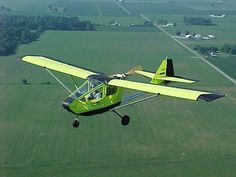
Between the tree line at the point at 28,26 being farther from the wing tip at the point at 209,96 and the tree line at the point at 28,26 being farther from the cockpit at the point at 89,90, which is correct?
the wing tip at the point at 209,96

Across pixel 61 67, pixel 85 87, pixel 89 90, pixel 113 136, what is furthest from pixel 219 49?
pixel 89 90

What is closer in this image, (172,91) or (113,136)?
(172,91)

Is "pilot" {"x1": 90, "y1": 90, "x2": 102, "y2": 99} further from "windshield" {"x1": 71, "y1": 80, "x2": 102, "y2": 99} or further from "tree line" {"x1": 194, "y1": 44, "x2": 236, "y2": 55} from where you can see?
"tree line" {"x1": 194, "y1": 44, "x2": 236, "y2": 55}

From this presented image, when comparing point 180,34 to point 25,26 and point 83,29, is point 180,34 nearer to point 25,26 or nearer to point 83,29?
point 83,29

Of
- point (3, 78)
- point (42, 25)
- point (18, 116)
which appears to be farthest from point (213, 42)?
point (18, 116)

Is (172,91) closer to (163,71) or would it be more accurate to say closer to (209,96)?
(209,96)

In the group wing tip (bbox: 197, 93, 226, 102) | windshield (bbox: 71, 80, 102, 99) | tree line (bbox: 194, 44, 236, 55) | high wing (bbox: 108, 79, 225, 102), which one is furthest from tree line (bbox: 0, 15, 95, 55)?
wing tip (bbox: 197, 93, 226, 102)
